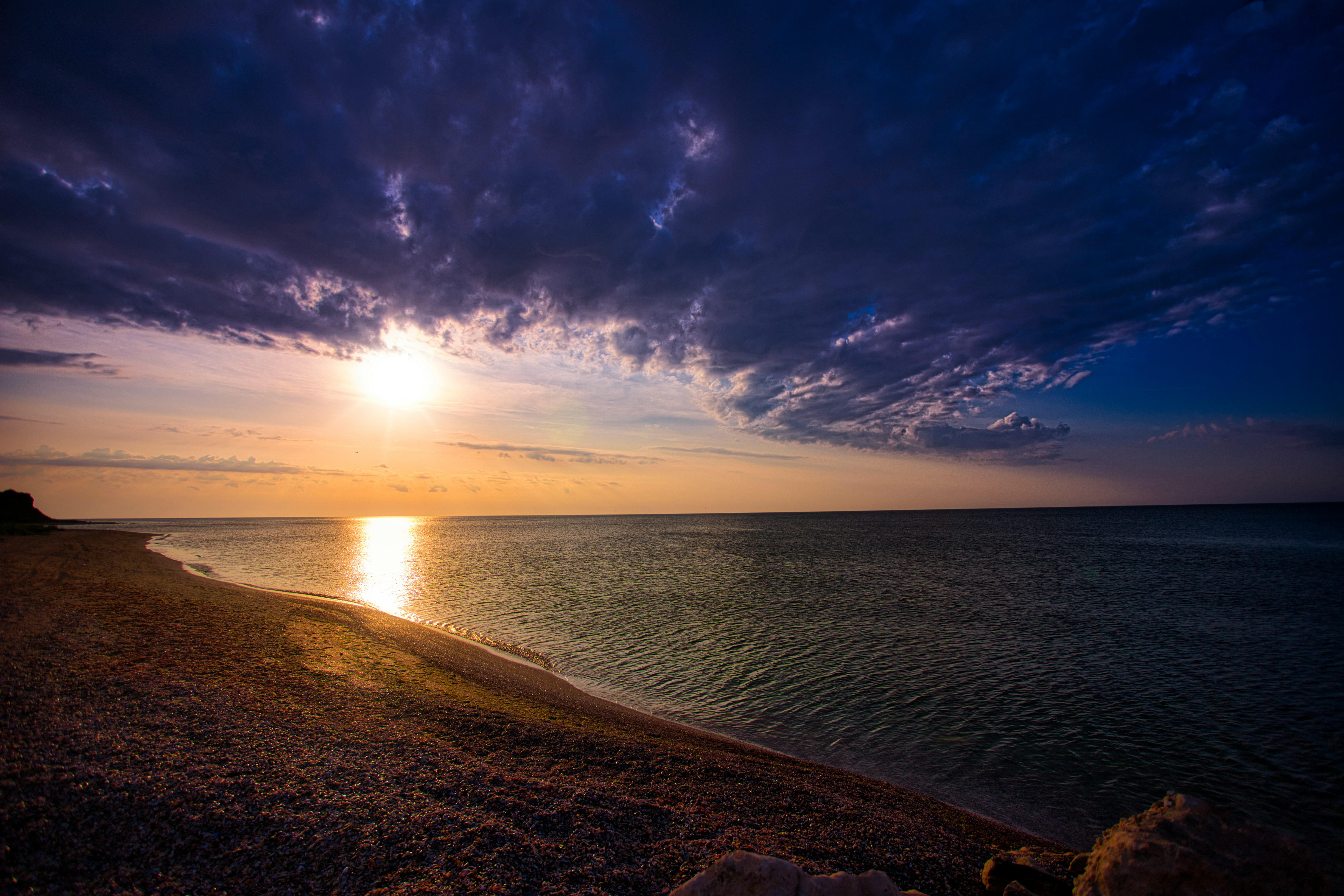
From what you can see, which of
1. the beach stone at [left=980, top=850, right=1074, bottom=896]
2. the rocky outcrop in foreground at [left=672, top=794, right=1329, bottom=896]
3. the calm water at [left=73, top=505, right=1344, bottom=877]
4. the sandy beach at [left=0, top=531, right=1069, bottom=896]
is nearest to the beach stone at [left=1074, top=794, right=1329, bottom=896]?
the rocky outcrop in foreground at [left=672, top=794, right=1329, bottom=896]

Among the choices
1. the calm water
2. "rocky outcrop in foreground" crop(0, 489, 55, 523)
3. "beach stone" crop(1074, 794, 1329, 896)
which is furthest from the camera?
"rocky outcrop in foreground" crop(0, 489, 55, 523)

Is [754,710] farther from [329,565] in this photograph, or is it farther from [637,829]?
[329,565]

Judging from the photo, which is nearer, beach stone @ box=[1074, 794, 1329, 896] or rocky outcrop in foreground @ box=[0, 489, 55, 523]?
beach stone @ box=[1074, 794, 1329, 896]

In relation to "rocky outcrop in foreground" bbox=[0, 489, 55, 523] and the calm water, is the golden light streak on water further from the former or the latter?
"rocky outcrop in foreground" bbox=[0, 489, 55, 523]

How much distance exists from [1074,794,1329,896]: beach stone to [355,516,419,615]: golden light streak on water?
35.9 meters

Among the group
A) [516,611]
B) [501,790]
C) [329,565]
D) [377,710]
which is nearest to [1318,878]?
[501,790]

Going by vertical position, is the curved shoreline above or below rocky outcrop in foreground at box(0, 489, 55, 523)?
below

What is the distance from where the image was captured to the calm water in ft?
42.3

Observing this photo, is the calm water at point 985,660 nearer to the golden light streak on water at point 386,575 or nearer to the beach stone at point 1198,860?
the golden light streak on water at point 386,575

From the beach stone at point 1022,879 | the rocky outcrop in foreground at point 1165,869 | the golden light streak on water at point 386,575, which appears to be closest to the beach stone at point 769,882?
the rocky outcrop in foreground at point 1165,869

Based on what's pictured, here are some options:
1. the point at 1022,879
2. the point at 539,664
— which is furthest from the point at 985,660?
the point at 539,664

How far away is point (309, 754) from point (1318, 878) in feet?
47.5

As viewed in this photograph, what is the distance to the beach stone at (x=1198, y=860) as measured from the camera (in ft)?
18.5

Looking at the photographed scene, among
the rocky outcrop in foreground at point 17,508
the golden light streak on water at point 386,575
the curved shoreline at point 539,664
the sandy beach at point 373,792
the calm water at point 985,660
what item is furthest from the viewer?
the rocky outcrop in foreground at point 17,508
